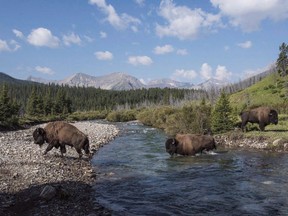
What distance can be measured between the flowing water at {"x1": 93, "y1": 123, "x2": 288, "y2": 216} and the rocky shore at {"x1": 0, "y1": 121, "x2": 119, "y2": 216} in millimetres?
904

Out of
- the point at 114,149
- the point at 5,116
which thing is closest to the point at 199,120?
the point at 114,149

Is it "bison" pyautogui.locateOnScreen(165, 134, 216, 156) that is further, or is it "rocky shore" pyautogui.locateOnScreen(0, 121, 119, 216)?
"bison" pyautogui.locateOnScreen(165, 134, 216, 156)

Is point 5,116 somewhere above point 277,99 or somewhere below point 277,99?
below

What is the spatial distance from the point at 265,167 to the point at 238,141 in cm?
1164

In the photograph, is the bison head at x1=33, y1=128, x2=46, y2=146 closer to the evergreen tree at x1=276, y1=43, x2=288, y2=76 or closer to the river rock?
the river rock

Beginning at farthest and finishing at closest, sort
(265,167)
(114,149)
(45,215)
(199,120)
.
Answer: (199,120) → (114,149) → (265,167) → (45,215)

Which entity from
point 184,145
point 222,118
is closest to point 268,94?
point 222,118

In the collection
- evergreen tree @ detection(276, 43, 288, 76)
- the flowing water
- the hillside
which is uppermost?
evergreen tree @ detection(276, 43, 288, 76)

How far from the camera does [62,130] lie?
79.4 ft

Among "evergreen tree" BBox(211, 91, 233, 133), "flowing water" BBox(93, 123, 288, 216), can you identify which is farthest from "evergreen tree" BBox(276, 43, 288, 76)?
"flowing water" BBox(93, 123, 288, 216)

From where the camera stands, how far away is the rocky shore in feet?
44.3

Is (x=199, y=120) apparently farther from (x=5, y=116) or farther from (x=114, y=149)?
(x=5, y=116)

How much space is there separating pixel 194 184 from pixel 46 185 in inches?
303

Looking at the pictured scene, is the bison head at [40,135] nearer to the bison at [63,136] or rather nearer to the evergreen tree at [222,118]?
the bison at [63,136]
